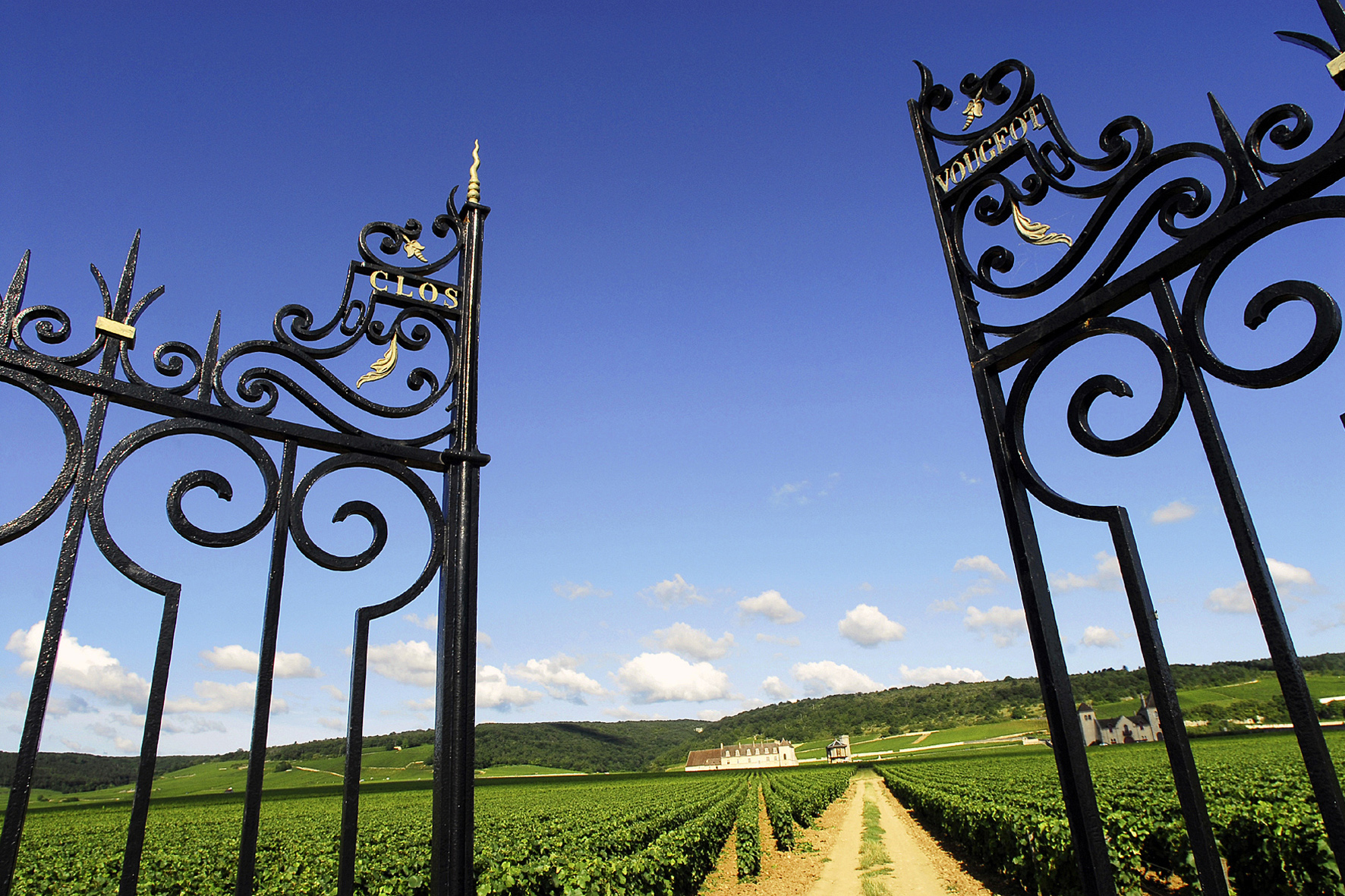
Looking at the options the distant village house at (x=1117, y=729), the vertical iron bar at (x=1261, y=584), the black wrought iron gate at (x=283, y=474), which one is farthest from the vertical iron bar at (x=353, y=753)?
the distant village house at (x=1117, y=729)

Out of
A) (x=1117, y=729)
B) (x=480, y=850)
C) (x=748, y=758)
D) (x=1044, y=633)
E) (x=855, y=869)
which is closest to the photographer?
(x=1044, y=633)

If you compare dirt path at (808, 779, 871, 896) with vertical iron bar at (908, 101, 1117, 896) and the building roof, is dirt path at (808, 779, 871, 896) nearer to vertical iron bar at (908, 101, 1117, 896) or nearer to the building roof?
vertical iron bar at (908, 101, 1117, 896)

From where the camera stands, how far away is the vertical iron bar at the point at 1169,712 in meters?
1.50

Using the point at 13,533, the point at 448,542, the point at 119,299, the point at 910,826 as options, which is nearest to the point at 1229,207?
the point at 448,542

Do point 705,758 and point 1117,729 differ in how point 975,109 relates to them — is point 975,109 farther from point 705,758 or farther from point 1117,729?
point 705,758

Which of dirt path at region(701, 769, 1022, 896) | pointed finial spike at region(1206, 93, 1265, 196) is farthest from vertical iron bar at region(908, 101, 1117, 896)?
dirt path at region(701, 769, 1022, 896)

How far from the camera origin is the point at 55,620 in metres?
1.73

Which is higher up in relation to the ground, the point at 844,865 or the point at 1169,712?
the point at 1169,712

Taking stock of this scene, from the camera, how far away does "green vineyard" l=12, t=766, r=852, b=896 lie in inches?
370

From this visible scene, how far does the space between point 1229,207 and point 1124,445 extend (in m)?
0.64

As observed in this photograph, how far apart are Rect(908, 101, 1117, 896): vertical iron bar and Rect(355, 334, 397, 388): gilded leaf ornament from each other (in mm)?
2140

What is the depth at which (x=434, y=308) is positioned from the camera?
9.16 ft

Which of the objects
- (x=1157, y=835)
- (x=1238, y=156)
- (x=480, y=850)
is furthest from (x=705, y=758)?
(x=1238, y=156)

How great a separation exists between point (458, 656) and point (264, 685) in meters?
0.60
